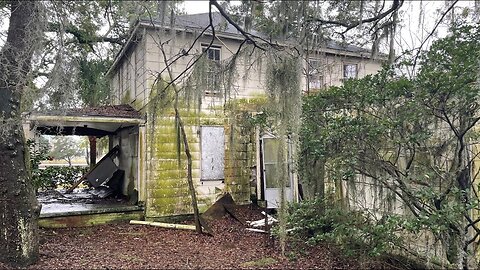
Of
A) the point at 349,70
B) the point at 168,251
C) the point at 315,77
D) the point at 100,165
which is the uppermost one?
the point at 349,70

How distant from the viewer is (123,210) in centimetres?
747

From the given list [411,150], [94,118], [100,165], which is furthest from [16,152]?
[411,150]

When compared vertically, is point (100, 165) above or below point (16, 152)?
below

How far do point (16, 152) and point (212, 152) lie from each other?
4253 mm

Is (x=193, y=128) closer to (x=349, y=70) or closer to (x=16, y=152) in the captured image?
(x=16, y=152)

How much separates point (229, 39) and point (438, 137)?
5365 millimetres

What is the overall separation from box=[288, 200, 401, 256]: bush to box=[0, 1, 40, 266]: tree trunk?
3.62 meters

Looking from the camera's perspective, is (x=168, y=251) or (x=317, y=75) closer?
(x=168, y=251)

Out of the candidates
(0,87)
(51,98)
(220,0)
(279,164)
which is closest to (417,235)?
(279,164)

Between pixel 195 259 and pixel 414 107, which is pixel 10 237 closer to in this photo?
pixel 195 259

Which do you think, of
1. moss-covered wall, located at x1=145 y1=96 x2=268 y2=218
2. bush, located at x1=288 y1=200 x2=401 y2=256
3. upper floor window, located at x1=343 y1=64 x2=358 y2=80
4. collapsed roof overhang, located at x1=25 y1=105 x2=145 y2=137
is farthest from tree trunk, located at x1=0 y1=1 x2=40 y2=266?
upper floor window, located at x1=343 y1=64 x2=358 y2=80

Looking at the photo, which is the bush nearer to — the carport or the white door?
the white door

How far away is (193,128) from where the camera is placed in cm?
798

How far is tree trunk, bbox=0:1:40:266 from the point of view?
4340mm
